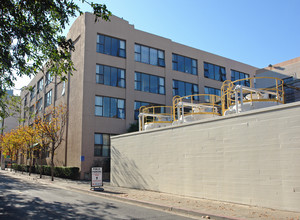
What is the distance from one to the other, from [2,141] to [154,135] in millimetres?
41009

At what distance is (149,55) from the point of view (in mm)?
33188

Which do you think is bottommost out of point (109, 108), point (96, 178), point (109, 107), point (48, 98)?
point (96, 178)

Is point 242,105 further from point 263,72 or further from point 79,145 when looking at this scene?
point 263,72

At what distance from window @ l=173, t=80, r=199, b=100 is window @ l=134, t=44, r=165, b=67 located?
3110mm

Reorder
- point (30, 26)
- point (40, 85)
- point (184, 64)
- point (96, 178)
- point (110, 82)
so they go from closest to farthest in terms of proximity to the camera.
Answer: point (30, 26) → point (96, 178) → point (110, 82) → point (184, 64) → point (40, 85)

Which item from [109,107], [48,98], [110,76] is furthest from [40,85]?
[109,107]

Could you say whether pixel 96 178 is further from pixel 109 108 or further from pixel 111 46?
pixel 111 46

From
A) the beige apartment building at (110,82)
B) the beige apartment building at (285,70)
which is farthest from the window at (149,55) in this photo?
the beige apartment building at (285,70)

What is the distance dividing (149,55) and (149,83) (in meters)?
3.45

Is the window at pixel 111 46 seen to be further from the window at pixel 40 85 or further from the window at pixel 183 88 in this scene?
the window at pixel 40 85

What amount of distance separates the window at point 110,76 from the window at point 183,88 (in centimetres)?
729

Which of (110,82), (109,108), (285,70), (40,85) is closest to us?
(109,108)

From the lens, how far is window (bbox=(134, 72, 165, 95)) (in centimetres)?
3182

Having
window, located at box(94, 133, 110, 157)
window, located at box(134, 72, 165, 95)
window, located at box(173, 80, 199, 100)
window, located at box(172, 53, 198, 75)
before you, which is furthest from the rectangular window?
window, located at box(173, 80, 199, 100)
